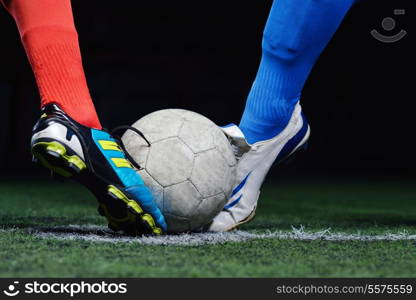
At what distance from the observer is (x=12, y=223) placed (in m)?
2.18

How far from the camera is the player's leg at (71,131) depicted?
1.59m

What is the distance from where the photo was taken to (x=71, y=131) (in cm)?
162

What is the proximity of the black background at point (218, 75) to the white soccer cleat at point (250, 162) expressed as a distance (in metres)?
6.29

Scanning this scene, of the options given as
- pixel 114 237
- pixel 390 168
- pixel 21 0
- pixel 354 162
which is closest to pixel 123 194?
pixel 114 237

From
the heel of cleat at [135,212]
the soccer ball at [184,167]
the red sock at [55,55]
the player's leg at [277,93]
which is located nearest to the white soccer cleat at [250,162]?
the player's leg at [277,93]

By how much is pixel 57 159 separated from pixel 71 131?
0.09 m

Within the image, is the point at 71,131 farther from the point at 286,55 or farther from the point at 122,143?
the point at 286,55

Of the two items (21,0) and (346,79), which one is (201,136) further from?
(346,79)

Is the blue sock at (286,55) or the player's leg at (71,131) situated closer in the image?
the player's leg at (71,131)

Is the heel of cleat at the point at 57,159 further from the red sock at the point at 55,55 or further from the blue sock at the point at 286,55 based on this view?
the blue sock at the point at 286,55


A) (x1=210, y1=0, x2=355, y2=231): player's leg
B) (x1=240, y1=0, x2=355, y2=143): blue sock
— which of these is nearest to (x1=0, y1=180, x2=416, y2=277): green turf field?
(x1=210, y1=0, x2=355, y2=231): player's leg

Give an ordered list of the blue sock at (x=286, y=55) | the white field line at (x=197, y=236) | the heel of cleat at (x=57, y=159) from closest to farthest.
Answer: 1. the heel of cleat at (x=57, y=159)
2. the white field line at (x=197, y=236)
3. the blue sock at (x=286, y=55)

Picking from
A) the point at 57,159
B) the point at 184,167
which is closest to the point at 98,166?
the point at 57,159

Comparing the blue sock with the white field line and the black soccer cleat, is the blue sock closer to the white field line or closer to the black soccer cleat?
the white field line
